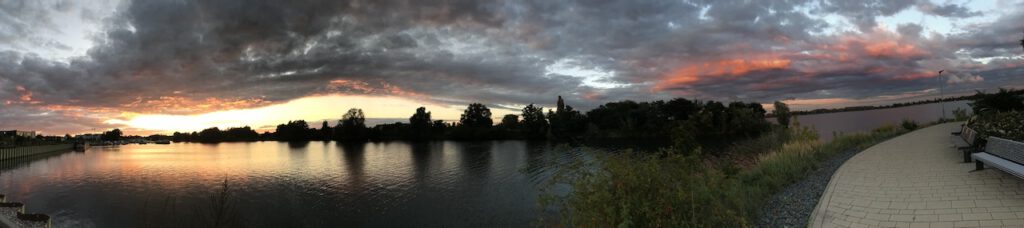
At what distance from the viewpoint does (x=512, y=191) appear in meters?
25.3

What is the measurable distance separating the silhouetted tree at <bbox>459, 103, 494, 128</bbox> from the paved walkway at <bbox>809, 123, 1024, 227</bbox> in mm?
133488

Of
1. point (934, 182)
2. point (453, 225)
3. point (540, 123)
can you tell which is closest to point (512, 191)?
point (453, 225)

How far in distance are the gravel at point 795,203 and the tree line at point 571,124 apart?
236 feet

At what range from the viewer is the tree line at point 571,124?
330 ft

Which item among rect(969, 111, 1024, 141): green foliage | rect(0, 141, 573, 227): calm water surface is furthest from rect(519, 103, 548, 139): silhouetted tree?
rect(969, 111, 1024, 141): green foliage

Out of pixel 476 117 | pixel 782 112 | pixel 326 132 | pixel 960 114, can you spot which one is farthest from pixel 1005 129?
pixel 326 132

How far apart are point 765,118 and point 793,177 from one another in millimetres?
110777

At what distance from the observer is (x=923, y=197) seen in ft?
27.2

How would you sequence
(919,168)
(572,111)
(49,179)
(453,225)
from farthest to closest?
(572,111) < (49,179) < (453,225) < (919,168)

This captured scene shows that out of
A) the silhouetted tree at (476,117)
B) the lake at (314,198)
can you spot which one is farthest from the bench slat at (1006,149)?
the silhouetted tree at (476,117)

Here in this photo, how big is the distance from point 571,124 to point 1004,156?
4381 inches

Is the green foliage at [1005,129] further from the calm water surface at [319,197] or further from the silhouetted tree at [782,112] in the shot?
the silhouetted tree at [782,112]

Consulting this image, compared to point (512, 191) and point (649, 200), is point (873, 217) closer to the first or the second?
point (649, 200)

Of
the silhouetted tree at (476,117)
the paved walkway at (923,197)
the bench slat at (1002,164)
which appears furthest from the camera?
the silhouetted tree at (476,117)
